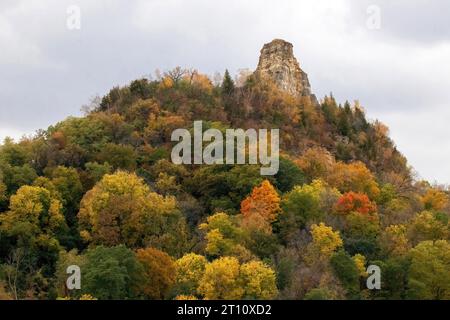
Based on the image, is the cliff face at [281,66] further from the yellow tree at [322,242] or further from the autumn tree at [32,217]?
the autumn tree at [32,217]

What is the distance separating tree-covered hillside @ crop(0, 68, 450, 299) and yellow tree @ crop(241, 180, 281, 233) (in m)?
0.13

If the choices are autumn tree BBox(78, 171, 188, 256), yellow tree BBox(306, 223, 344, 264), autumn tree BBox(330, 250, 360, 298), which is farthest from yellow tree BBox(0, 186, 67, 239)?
autumn tree BBox(330, 250, 360, 298)

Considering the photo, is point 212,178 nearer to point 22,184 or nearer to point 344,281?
point 22,184

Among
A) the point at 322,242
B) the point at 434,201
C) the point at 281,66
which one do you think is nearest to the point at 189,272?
the point at 322,242

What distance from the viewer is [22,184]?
232 ft

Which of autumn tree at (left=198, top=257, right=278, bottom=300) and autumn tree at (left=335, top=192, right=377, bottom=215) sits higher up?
autumn tree at (left=335, top=192, right=377, bottom=215)

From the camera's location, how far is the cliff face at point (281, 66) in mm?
106312

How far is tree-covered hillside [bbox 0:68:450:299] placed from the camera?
55.2 metres

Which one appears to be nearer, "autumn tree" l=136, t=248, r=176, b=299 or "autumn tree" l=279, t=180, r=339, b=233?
"autumn tree" l=136, t=248, r=176, b=299

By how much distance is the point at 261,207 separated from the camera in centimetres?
6938

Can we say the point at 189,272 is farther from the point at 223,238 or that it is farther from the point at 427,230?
the point at 427,230

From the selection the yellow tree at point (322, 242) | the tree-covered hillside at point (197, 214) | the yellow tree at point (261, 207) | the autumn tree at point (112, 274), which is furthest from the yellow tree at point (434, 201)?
the autumn tree at point (112, 274)

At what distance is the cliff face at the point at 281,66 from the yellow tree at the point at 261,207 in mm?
35088

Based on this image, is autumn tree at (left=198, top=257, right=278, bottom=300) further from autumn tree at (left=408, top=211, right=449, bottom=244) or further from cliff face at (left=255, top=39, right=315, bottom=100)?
cliff face at (left=255, top=39, right=315, bottom=100)
